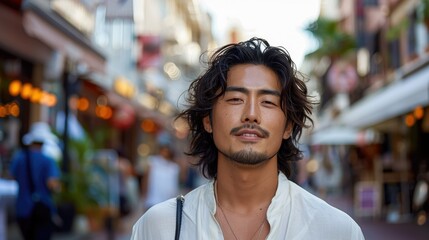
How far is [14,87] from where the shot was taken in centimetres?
1686

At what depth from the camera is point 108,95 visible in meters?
24.7

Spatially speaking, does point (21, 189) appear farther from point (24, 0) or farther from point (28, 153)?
point (24, 0)

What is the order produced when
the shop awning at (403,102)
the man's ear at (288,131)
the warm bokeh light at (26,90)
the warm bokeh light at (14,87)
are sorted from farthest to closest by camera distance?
the warm bokeh light at (26,90)
the warm bokeh light at (14,87)
the shop awning at (403,102)
the man's ear at (288,131)

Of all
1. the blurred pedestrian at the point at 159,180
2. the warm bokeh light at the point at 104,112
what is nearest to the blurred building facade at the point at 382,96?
the blurred pedestrian at the point at 159,180

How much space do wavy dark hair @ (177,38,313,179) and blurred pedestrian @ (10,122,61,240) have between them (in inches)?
274

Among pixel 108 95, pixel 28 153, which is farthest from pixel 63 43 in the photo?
pixel 108 95

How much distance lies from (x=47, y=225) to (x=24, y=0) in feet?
15.1

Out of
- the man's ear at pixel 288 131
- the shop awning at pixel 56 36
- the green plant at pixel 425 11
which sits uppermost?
the green plant at pixel 425 11

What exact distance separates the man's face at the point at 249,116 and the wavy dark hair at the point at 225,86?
28 millimetres

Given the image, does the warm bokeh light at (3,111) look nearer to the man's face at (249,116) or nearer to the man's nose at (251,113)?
the man's face at (249,116)

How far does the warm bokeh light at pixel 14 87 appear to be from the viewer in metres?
16.7

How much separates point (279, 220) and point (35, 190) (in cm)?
772

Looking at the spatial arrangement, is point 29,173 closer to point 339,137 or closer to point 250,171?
point 250,171

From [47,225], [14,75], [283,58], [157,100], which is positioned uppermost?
[157,100]
